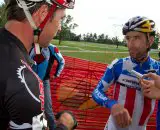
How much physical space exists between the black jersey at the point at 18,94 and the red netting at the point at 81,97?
241 inches

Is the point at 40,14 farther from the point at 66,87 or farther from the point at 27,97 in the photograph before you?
the point at 66,87

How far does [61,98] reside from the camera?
932 cm

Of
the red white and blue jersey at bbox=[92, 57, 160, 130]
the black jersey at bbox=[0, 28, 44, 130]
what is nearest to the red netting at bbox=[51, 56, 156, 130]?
the red white and blue jersey at bbox=[92, 57, 160, 130]

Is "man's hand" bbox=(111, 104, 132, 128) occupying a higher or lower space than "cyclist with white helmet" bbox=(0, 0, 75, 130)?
lower

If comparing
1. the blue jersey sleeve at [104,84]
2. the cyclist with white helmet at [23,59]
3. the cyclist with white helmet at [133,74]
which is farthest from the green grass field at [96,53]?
the cyclist with white helmet at [23,59]

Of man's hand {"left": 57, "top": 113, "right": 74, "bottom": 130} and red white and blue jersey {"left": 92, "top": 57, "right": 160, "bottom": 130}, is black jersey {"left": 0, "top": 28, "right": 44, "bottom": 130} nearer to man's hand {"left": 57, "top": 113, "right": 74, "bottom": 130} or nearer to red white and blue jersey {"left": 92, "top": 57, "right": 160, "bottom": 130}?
man's hand {"left": 57, "top": 113, "right": 74, "bottom": 130}

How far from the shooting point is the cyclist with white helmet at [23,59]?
188 cm

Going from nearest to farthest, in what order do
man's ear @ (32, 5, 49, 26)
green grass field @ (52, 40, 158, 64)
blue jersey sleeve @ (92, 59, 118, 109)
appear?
man's ear @ (32, 5, 49, 26) → blue jersey sleeve @ (92, 59, 118, 109) → green grass field @ (52, 40, 158, 64)

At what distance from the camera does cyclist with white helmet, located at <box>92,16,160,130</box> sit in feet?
12.5

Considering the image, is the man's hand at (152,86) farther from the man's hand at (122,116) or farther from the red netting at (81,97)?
the red netting at (81,97)

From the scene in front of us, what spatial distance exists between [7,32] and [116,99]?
2.15 meters

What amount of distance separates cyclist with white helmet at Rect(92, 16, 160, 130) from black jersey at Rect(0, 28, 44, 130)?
1.89m

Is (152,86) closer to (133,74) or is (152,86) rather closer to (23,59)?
(133,74)

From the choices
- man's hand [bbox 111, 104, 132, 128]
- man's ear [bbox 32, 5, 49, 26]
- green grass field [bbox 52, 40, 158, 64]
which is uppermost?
man's ear [bbox 32, 5, 49, 26]
